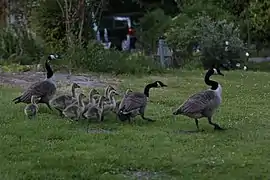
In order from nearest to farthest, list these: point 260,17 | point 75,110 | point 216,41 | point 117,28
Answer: point 75,110
point 216,41
point 260,17
point 117,28

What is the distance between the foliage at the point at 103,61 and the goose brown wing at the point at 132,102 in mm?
9326

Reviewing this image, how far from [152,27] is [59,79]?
18.1 m

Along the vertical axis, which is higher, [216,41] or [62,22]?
[62,22]

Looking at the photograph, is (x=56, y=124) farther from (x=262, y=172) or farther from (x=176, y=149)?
(x=262, y=172)

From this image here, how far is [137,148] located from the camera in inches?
367

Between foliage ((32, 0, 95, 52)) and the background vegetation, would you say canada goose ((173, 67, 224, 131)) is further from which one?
foliage ((32, 0, 95, 52))

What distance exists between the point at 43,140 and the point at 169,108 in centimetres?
413

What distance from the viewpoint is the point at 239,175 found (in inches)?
318

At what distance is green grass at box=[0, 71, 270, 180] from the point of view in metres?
8.15

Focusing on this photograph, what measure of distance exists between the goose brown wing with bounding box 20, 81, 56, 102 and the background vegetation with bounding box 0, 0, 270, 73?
838cm

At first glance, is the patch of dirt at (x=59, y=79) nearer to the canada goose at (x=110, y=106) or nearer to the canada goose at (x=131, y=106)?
the canada goose at (x=110, y=106)

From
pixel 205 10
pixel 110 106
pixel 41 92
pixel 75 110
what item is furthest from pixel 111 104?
pixel 205 10

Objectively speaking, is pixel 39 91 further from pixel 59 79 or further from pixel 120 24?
pixel 120 24

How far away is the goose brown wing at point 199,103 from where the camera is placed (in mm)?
10430
